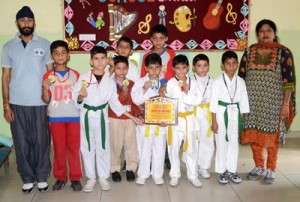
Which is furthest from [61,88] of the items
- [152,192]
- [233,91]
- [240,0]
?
[240,0]

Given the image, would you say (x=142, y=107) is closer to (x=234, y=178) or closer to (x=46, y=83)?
(x=46, y=83)

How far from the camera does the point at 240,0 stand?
5.63 m

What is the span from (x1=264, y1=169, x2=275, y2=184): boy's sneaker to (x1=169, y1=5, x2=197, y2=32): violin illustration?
2.56 m

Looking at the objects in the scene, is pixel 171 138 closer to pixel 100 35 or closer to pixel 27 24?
pixel 27 24

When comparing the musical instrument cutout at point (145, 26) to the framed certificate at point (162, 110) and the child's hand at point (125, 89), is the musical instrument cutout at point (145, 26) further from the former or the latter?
the framed certificate at point (162, 110)

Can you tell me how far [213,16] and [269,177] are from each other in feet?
8.81

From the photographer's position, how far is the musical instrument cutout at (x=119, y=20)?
5543 millimetres

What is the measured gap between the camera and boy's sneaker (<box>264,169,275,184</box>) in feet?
12.9

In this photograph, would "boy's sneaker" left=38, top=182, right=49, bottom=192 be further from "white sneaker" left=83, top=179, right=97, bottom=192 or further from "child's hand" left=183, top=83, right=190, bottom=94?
"child's hand" left=183, top=83, right=190, bottom=94

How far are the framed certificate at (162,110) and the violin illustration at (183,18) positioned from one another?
2.18 meters

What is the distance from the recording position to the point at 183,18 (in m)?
5.59

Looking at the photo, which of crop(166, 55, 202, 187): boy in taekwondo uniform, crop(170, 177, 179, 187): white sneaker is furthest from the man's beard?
crop(170, 177, 179, 187): white sneaker

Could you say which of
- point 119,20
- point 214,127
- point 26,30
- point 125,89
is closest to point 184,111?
point 214,127

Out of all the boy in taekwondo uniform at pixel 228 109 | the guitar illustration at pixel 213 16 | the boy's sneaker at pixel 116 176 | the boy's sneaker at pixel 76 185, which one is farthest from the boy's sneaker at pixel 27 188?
the guitar illustration at pixel 213 16
